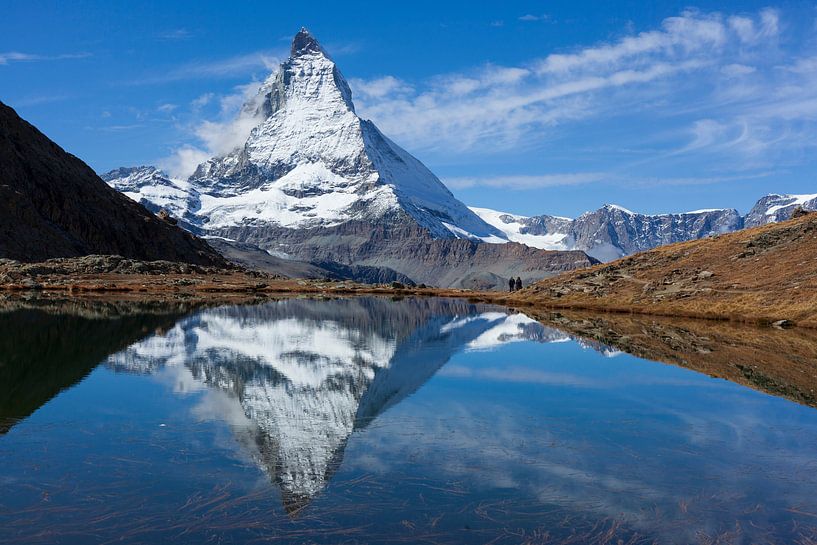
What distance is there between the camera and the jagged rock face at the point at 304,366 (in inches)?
781

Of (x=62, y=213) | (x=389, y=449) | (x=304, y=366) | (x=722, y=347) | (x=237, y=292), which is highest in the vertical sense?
(x=62, y=213)

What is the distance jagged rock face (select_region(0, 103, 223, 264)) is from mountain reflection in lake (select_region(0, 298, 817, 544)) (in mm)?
120407

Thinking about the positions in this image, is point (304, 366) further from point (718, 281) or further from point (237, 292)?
point (237, 292)

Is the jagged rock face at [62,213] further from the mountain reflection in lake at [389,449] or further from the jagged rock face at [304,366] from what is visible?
the mountain reflection in lake at [389,449]

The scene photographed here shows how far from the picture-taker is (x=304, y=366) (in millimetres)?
35219

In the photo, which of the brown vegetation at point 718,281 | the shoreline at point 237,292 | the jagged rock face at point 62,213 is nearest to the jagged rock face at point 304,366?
the shoreline at point 237,292

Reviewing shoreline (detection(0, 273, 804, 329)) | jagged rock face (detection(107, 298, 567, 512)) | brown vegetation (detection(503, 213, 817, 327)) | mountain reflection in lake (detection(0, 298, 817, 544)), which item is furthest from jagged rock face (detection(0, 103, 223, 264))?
mountain reflection in lake (detection(0, 298, 817, 544))

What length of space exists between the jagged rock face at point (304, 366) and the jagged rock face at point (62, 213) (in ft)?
322

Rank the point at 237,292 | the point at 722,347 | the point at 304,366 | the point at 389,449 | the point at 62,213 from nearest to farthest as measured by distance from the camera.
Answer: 1. the point at 389,449
2. the point at 304,366
3. the point at 722,347
4. the point at 237,292
5. the point at 62,213

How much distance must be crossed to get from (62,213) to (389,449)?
553 feet

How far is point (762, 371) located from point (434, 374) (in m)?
16.4

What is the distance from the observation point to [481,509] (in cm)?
1538

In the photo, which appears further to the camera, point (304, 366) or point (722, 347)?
point (722, 347)

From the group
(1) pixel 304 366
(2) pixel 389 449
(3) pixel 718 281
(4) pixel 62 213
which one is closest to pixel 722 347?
(1) pixel 304 366
